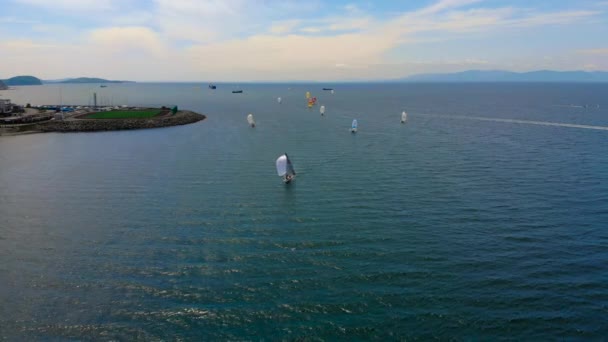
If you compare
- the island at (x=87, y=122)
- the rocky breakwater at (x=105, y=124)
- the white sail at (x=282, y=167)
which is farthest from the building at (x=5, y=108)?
the white sail at (x=282, y=167)

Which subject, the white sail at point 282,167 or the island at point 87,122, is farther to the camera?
the island at point 87,122

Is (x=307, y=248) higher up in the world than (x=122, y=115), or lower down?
lower down

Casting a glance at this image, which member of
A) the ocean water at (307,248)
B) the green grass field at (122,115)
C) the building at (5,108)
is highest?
the building at (5,108)

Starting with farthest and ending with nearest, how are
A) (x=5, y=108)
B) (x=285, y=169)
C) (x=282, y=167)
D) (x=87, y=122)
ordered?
1. (x=5, y=108)
2. (x=87, y=122)
3. (x=282, y=167)
4. (x=285, y=169)

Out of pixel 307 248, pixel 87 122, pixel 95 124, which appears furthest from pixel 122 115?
pixel 307 248

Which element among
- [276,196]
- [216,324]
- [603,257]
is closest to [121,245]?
[216,324]

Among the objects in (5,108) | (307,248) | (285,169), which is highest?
(5,108)

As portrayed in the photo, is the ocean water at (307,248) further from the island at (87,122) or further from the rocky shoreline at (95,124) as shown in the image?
the island at (87,122)

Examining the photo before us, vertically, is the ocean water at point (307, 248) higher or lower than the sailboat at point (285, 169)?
lower

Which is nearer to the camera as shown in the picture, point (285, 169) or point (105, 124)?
point (285, 169)

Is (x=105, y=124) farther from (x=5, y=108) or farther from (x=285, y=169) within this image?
(x=285, y=169)
